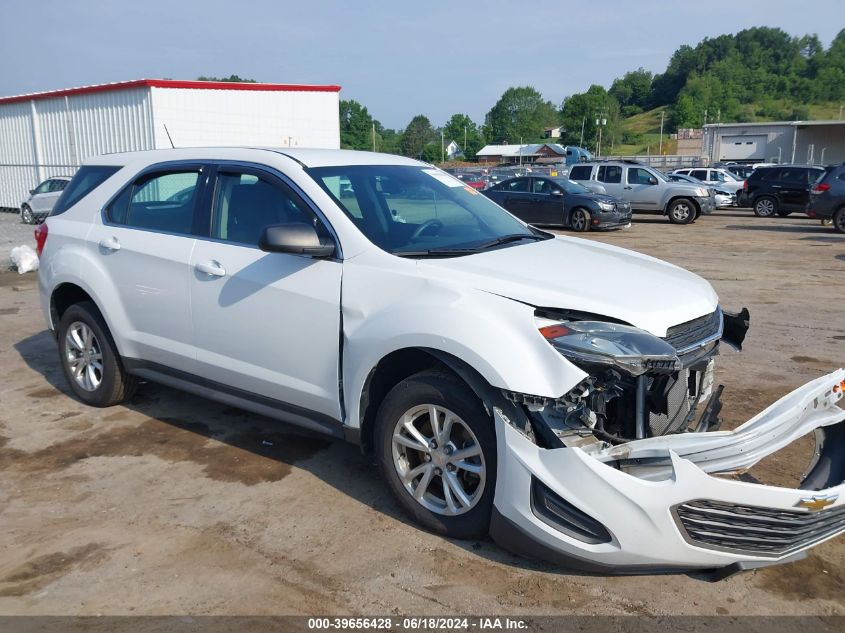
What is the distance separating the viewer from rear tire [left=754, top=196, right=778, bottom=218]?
23.9 metres

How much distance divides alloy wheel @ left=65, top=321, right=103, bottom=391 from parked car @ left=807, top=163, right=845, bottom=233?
18.0 metres

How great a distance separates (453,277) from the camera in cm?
354

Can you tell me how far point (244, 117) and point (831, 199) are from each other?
683 inches

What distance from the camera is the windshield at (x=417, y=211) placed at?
402cm

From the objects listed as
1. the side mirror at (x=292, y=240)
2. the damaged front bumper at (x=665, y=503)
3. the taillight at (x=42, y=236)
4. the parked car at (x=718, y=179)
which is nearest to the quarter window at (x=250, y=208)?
the side mirror at (x=292, y=240)

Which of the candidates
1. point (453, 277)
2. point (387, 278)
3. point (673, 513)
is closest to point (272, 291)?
point (387, 278)

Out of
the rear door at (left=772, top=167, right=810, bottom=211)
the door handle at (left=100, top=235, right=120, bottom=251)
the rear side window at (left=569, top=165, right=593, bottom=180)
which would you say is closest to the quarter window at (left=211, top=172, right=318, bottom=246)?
the door handle at (left=100, top=235, right=120, bottom=251)

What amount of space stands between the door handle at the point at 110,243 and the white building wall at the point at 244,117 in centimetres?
1706

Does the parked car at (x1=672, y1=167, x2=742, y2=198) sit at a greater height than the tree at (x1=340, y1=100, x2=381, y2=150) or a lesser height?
lesser

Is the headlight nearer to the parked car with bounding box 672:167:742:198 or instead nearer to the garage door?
the parked car with bounding box 672:167:742:198

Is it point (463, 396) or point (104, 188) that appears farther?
point (104, 188)

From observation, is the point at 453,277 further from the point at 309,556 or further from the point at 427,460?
the point at 309,556

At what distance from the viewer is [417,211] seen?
14.6 feet

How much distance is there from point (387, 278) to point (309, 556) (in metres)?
1.40
